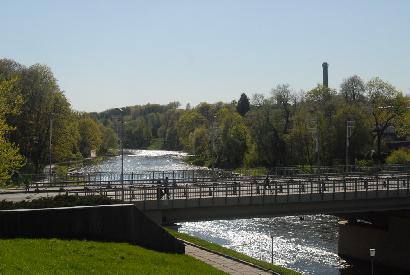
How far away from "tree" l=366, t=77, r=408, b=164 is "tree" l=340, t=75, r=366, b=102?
799cm

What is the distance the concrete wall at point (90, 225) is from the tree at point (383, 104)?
62.8 m

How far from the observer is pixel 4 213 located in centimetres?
2409

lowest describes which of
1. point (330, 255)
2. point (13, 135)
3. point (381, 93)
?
point (330, 255)

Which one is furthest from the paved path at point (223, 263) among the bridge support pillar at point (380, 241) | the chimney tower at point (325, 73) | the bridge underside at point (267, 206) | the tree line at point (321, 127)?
the chimney tower at point (325, 73)

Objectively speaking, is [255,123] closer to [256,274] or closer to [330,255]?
[330,255]

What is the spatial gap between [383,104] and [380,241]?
1843 inches

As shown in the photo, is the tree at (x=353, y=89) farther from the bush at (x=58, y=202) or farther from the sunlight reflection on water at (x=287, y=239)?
the bush at (x=58, y=202)

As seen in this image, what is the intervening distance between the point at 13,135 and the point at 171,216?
135 feet

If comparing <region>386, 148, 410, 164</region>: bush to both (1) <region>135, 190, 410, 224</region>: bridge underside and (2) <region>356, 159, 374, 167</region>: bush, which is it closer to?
(2) <region>356, 159, 374, 167</region>: bush

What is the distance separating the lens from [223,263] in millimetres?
31344

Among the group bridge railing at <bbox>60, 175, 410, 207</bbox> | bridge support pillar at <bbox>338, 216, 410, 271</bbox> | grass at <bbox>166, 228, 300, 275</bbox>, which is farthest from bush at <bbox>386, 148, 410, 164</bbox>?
grass at <bbox>166, 228, 300, 275</bbox>

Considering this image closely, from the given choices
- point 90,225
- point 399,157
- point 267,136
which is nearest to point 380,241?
point 90,225

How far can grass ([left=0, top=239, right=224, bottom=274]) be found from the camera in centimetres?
1922

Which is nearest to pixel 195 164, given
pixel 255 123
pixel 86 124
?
pixel 86 124
